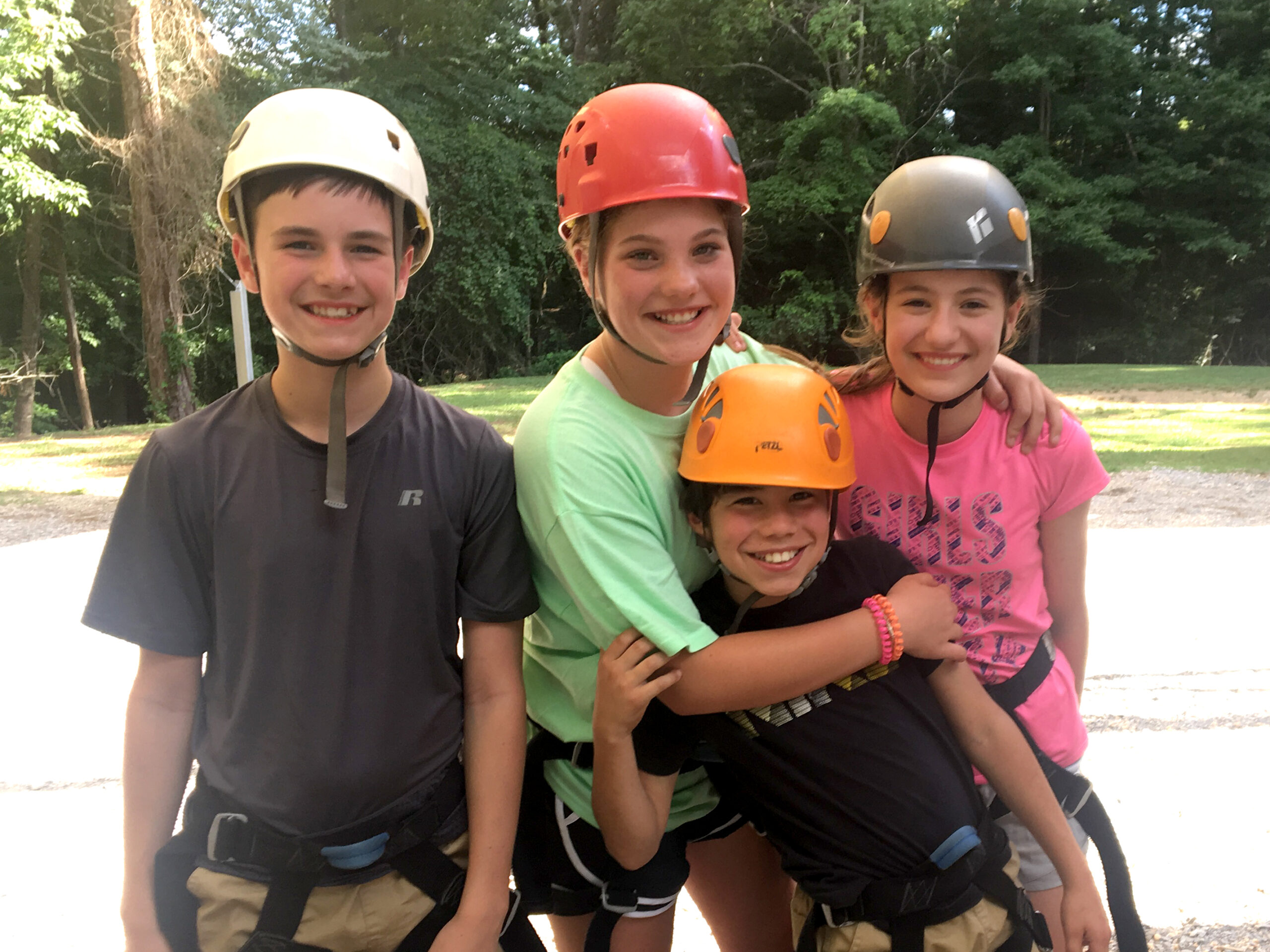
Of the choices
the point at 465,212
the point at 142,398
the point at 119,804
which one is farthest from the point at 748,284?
the point at 119,804

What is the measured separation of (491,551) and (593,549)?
26 centimetres

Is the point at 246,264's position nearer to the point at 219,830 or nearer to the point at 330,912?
the point at 219,830

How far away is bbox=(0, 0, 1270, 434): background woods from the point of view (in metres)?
24.5

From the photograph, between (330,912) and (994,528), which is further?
(994,528)

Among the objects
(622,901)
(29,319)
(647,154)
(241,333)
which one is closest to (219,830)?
(622,901)

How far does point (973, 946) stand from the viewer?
2002 millimetres

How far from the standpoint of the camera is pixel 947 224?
7.74 ft

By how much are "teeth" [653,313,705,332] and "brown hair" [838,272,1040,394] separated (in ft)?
2.08

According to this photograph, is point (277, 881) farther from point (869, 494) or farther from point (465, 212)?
point (465, 212)

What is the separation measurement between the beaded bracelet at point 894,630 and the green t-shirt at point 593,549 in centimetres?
36

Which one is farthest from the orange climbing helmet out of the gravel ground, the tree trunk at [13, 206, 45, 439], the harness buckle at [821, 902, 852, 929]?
the tree trunk at [13, 206, 45, 439]

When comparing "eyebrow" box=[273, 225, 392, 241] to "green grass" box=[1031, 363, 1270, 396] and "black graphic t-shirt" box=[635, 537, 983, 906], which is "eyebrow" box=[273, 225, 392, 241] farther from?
"green grass" box=[1031, 363, 1270, 396]

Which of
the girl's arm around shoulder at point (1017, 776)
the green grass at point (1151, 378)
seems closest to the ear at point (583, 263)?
the girl's arm around shoulder at point (1017, 776)

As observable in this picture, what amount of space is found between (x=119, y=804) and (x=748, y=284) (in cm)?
2834
